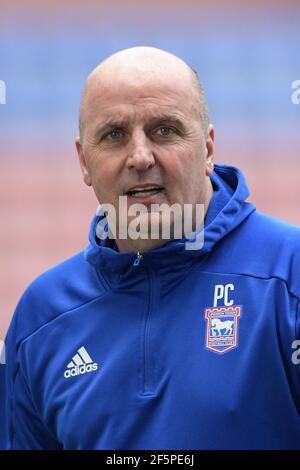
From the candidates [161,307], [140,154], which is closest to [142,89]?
[140,154]

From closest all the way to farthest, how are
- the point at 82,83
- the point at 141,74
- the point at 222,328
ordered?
the point at 222,328 → the point at 141,74 → the point at 82,83

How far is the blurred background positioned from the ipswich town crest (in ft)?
10.7

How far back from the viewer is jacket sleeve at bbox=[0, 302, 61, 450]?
5.59 ft

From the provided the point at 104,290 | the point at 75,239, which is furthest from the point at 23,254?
the point at 104,290

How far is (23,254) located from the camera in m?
4.75

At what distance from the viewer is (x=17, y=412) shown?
1.74 meters

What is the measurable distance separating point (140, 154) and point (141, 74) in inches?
6.3

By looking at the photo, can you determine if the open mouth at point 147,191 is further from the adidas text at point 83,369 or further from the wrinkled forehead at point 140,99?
→ the adidas text at point 83,369

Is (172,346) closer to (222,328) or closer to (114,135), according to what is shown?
(222,328)

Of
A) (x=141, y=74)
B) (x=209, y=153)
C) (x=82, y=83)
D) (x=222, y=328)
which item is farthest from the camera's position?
(x=82, y=83)

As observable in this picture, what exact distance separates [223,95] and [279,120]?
0.39 meters

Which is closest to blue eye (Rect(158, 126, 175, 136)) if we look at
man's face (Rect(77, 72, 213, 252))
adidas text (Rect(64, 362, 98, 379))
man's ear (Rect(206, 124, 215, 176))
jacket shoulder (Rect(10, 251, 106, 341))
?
Answer: man's face (Rect(77, 72, 213, 252))

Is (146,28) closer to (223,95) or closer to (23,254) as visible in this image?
(223,95)

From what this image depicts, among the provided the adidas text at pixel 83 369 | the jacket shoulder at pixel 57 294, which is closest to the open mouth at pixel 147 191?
the jacket shoulder at pixel 57 294
